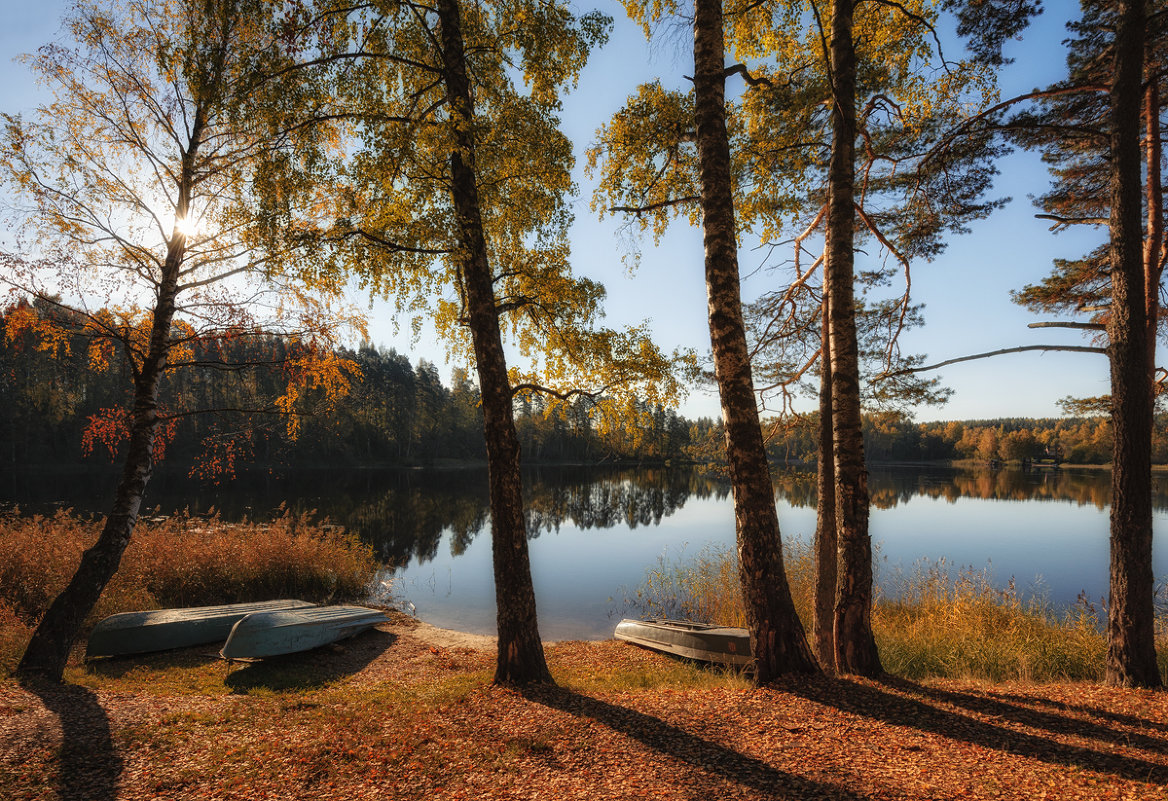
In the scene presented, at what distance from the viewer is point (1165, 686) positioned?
18.8ft

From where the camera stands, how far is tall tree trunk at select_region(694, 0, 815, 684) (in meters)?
5.11

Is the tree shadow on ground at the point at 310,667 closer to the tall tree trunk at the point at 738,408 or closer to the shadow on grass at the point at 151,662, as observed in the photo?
the shadow on grass at the point at 151,662

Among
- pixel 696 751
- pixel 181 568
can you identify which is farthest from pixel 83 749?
pixel 181 568

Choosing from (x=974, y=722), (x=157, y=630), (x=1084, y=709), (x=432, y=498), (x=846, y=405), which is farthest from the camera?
(x=432, y=498)

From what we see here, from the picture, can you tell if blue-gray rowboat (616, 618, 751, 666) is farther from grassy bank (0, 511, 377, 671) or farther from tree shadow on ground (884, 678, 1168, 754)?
grassy bank (0, 511, 377, 671)

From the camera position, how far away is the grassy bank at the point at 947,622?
7.35 m

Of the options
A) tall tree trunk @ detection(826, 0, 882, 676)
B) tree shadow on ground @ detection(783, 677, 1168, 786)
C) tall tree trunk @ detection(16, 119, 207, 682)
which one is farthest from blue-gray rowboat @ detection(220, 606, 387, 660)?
tall tree trunk @ detection(826, 0, 882, 676)

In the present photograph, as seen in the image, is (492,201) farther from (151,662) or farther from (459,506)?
(459,506)

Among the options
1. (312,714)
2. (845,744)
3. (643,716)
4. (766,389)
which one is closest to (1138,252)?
(766,389)

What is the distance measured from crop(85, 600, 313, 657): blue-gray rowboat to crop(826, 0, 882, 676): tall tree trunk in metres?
9.76

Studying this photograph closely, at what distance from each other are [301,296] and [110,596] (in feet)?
24.4

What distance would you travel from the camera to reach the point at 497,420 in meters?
5.91

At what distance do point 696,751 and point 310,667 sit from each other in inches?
272

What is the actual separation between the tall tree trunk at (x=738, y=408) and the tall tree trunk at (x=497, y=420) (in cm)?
236
